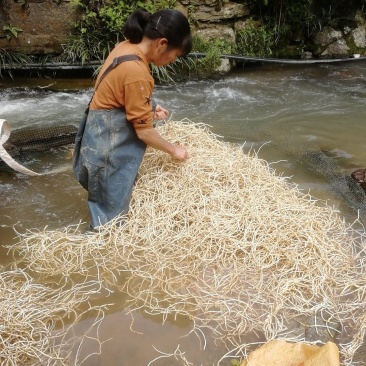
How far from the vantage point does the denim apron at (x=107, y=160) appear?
308cm

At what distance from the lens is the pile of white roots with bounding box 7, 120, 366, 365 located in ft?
8.82

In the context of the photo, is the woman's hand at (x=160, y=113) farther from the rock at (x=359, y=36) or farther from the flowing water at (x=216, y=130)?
the rock at (x=359, y=36)

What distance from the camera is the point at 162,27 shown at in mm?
2807

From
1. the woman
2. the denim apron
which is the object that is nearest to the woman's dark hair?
the woman

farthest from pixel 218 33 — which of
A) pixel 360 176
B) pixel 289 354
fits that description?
pixel 289 354

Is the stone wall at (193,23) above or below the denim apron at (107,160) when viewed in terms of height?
above

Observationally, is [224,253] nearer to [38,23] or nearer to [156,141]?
[156,141]

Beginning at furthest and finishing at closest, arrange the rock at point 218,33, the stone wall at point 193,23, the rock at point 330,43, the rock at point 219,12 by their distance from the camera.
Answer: the rock at point 330,43
the rock at point 218,33
the rock at point 219,12
the stone wall at point 193,23

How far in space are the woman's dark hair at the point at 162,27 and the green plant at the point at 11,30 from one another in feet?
18.5

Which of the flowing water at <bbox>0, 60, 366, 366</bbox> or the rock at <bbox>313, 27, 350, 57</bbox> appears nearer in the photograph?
the flowing water at <bbox>0, 60, 366, 366</bbox>

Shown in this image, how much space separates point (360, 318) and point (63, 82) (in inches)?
265

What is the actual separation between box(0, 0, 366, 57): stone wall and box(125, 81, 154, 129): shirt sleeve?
19.0 ft

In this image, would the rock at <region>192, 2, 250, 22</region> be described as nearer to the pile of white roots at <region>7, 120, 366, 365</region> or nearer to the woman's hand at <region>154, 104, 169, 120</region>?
the woman's hand at <region>154, 104, 169, 120</region>

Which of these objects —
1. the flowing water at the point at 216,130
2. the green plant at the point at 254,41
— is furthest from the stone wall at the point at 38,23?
the green plant at the point at 254,41
